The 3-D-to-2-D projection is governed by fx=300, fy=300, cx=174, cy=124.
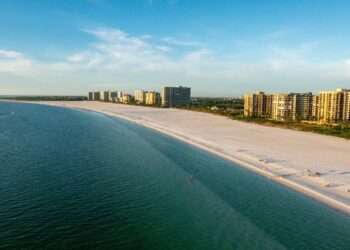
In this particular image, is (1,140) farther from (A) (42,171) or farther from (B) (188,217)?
(B) (188,217)

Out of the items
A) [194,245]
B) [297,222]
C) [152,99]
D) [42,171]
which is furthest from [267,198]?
[152,99]

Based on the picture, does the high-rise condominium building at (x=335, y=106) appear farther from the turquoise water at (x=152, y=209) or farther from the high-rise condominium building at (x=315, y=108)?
the turquoise water at (x=152, y=209)

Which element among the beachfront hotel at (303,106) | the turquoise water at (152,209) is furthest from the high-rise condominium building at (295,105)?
the turquoise water at (152,209)

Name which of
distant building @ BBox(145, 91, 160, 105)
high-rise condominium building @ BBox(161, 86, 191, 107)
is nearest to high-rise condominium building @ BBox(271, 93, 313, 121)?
high-rise condominium building @ BBox(161, 86, 191, 107)

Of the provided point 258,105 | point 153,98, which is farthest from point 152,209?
point 153,98

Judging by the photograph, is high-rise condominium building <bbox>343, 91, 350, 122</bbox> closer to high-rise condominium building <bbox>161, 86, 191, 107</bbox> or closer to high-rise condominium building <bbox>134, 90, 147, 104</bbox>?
high-rise condominium building <bbox>161, 86, 191, 107</bbox>

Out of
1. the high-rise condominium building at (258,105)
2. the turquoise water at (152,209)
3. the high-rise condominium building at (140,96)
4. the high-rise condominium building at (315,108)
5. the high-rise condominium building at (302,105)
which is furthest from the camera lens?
the high-rise condominium building at (140,96)
